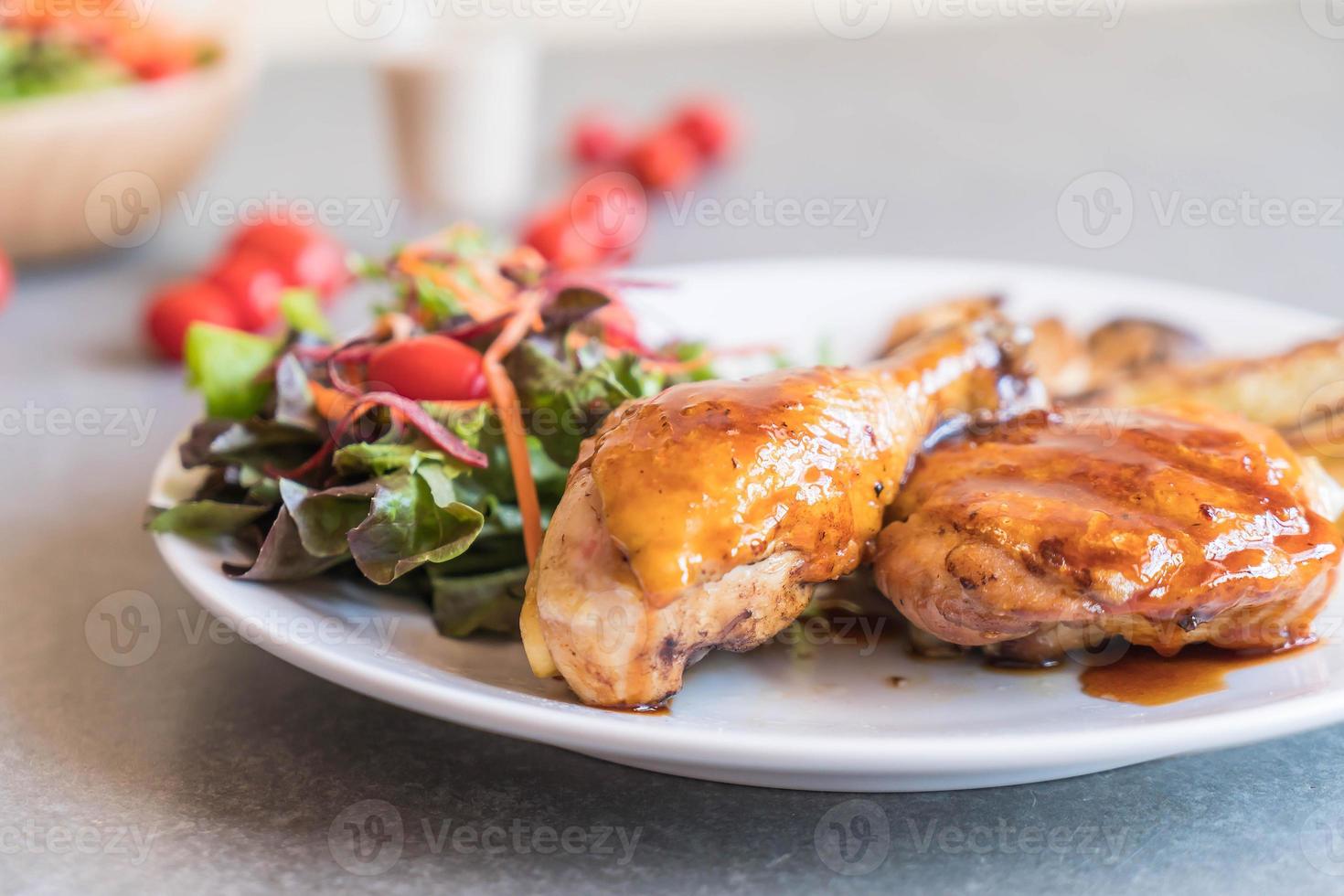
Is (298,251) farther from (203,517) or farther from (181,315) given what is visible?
(203,517)

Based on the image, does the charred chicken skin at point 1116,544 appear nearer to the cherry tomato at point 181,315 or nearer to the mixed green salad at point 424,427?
the mixed green salad at point 424,427

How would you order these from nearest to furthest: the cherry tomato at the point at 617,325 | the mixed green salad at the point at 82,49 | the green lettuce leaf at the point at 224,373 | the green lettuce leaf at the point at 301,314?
the green lettuce leaf at the point at 224,373 < the cherry tomato at the point at 617,325 < the green lettuce leaf at the point at 301,314 < the mixed green salad at the point at 82,49

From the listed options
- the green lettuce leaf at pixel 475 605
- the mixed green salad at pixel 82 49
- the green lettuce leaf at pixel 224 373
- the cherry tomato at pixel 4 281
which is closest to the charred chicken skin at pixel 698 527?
the green lettuce leaf at pixel 475 605

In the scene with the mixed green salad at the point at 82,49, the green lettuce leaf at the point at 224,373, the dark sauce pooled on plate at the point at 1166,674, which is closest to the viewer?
the dark sauce pooled on plate at the point at 1166,674

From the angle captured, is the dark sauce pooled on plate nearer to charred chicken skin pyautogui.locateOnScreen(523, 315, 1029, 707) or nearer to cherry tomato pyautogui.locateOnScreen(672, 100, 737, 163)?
charred chicken skin pyautogui.locateOnScreen(523, 315, 1029, 707)

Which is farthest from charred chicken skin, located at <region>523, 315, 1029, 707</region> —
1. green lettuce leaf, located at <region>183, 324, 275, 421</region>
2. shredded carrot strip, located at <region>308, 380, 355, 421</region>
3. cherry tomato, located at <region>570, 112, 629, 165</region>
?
cherry tomato, located at <region>570, 112, 629, 165</region>

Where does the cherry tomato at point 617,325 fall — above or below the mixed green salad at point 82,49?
below

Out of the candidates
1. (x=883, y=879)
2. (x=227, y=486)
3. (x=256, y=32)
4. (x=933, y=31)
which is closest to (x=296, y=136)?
(x=256, y=32)
